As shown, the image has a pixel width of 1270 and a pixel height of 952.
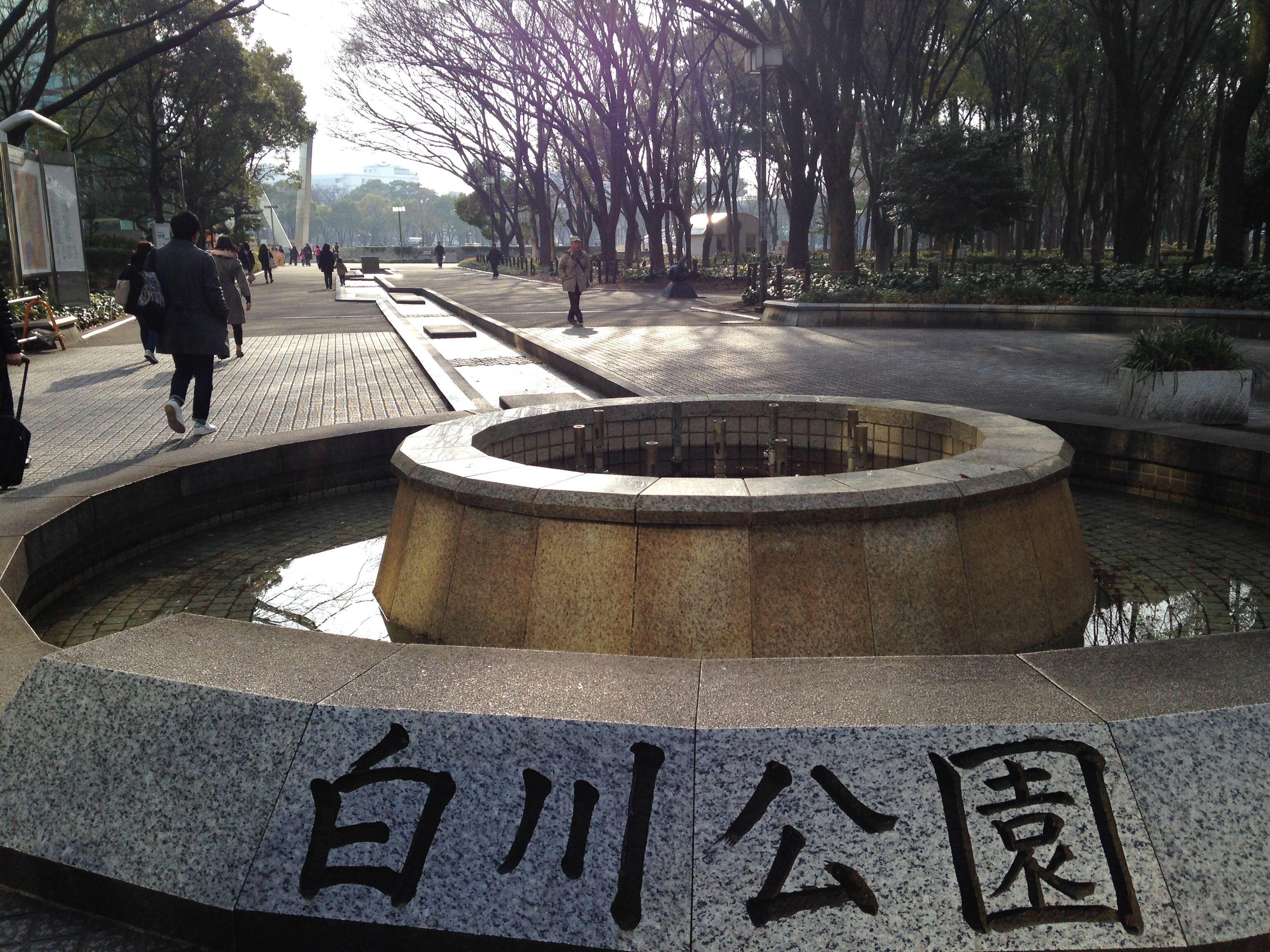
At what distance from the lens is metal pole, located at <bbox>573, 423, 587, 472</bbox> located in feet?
20.4

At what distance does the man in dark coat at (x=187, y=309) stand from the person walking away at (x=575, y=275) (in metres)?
11.6

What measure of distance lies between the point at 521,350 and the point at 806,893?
50.5 feet

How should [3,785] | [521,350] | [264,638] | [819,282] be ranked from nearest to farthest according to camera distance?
[3,785], [264,638], [521,350], [819,282]

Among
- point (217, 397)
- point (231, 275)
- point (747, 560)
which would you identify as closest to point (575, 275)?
point (231, 275)

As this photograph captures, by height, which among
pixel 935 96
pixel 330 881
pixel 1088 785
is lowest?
pixel 330 881

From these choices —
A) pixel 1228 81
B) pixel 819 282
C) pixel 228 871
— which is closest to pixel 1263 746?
pixel 228 871

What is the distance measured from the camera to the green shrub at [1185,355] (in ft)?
26.5

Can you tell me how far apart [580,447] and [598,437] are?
0.37 metres

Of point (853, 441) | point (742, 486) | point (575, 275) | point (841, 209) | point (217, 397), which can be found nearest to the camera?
point (742, 486)

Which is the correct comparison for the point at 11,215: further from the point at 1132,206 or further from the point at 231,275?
the point at 1132,206

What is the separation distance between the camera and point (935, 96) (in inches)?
1409

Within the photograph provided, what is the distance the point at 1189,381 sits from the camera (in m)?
7.95

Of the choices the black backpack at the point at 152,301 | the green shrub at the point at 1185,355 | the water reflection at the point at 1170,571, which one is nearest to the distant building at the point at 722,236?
the green shrub at the point at 1185,355

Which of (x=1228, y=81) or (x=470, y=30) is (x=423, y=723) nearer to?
(x=470, y=30)
